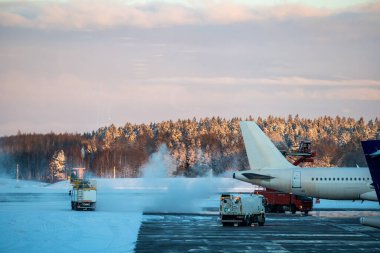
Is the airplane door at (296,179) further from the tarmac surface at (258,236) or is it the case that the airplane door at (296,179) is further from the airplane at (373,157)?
the airplane at (373,157)

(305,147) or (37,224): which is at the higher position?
(305,147)

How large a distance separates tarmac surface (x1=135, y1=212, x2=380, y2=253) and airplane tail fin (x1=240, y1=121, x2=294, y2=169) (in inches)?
224

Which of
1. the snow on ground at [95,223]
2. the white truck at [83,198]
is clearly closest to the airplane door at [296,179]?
the snow on ground at [95,223]

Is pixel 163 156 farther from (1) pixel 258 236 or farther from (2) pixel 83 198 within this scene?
(1) pixel 258 236

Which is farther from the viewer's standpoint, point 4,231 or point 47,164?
point 47,164

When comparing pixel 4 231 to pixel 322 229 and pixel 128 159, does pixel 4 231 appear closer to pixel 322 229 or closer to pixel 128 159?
pixel 322 229

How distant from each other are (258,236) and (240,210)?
8.04 m

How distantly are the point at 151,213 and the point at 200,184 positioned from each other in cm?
1618

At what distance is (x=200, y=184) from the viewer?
80438mm

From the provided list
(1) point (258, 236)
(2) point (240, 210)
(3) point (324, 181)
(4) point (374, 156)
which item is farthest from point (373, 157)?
(3) point (324, 181)

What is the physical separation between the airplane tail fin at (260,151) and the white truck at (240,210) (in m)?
11.2

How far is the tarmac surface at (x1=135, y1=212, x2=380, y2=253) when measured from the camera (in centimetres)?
3866

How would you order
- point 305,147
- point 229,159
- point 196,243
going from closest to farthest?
point 196,243
point 305,147
point 229,159

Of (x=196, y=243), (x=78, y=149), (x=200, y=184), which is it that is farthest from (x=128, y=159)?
(x=196, y=243)
